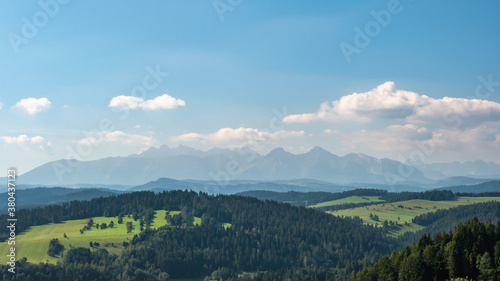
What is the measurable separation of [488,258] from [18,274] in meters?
180

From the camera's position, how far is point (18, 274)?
18850cm

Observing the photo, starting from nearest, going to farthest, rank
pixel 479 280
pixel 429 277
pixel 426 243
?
pixel 479 280 → pixel 429 277 → pixel 426 243

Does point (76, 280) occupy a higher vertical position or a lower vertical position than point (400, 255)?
lower

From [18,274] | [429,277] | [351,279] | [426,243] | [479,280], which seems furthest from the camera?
[18,274]

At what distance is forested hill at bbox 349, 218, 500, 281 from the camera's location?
342 feet

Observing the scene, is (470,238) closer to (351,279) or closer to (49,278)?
(351,279)

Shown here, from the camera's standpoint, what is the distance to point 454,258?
10600cm

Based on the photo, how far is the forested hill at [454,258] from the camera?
104312 millimetres

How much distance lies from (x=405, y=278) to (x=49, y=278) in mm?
157848

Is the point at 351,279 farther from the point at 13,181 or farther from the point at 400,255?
the point at 13,181

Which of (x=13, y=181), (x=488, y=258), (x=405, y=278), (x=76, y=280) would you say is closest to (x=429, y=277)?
(x=405, y=278)

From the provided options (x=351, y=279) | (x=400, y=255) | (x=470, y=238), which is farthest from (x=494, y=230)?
(x=351, y=279)

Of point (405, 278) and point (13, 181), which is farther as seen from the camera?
point (13, 181)

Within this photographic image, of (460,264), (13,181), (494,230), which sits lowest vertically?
(460,264)
